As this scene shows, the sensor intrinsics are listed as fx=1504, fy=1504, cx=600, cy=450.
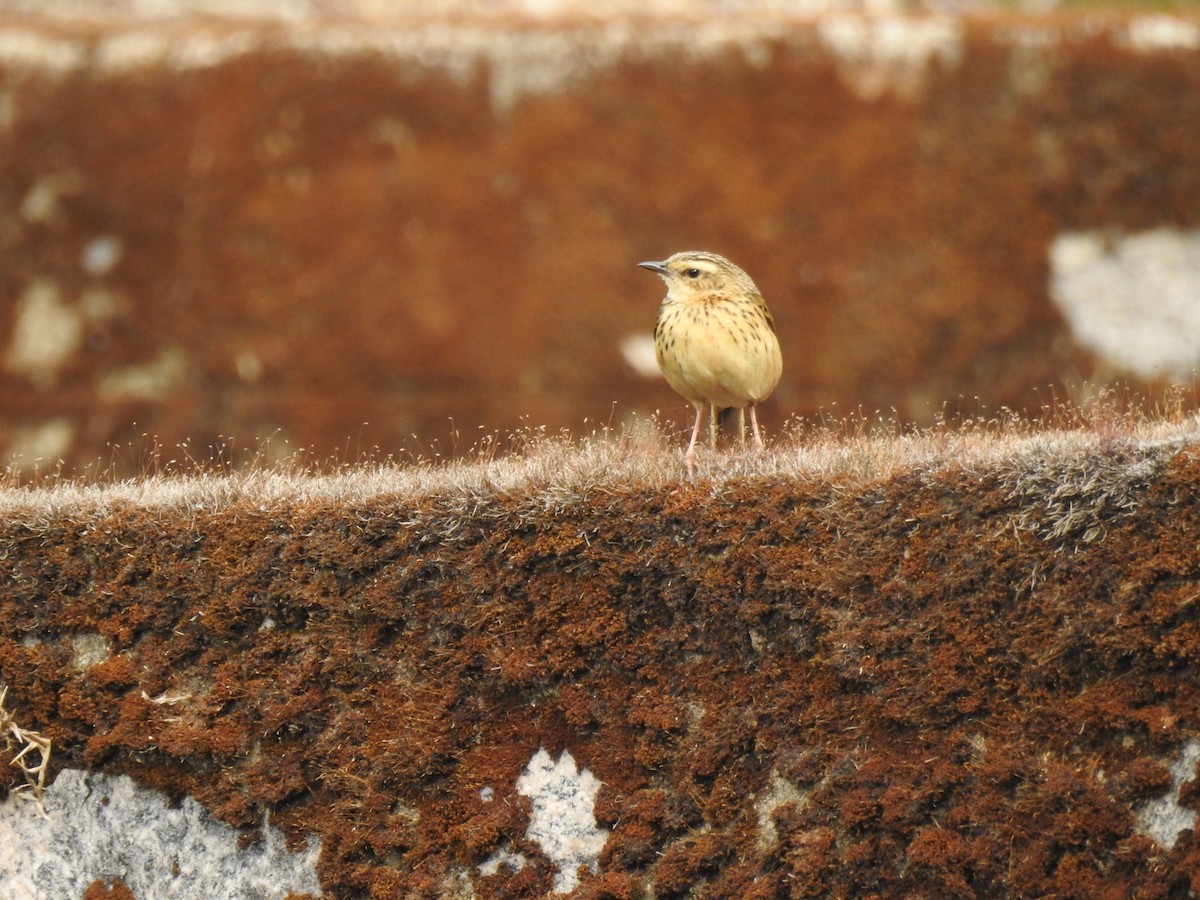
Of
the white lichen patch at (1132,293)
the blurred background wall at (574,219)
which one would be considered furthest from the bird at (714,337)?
the white lichen patch at (1132,293)

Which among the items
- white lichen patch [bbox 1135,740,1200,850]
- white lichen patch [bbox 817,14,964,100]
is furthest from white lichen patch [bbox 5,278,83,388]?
white lichen patch [bbox 1135,740,1200,850]

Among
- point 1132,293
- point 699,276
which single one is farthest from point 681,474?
point 1132,293

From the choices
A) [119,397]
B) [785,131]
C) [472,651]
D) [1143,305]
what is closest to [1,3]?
[119,397]

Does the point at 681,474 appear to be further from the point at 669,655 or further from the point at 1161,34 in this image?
the point at 1161,34

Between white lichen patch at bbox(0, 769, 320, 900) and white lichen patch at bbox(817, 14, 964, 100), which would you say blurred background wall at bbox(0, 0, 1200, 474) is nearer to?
white lichen patch at bbox(817, 14, 964, 100)

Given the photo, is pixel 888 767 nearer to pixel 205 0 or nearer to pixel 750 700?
pixel 750 700
